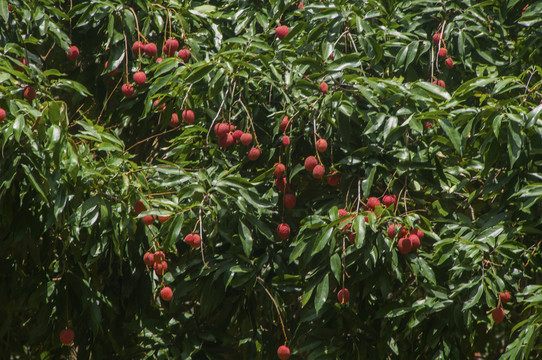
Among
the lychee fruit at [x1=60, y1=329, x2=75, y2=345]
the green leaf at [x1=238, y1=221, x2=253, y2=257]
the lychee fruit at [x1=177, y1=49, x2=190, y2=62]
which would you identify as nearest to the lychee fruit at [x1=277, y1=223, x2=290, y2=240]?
the green leaf at [x1=238, y1=221, x2=253, y2=257]

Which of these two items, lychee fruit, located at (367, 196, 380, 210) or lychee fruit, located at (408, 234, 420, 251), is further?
lychee fruit, located at (367, 196, 380, 210)

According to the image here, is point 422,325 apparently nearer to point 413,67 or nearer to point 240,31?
point 413,67

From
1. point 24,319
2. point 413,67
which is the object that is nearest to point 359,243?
point 413,67

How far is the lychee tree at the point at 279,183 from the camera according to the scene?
102 inches

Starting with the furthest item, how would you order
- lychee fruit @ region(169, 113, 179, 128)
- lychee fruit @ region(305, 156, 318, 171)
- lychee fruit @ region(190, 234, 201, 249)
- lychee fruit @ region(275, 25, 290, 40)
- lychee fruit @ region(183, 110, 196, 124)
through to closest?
lychee fruit @ region(275, 25, 290, 40) < lychee fruit @ region(169, 113, 179, 128) < lychee fruit @ region(183, 110, 196, 124) < lychee fruit @ region(305, 156, 318, 171) < lychee fruit @ region(190, 234, 201, 249)

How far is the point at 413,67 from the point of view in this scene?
10.8ft

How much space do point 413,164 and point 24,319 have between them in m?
1.92

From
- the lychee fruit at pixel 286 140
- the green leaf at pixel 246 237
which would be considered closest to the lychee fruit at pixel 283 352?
the green leaf at pixel 246 237

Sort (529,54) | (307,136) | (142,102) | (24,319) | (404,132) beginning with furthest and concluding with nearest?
(24,319) < (142,102) < (529,54) < (307,136) < (404,132)

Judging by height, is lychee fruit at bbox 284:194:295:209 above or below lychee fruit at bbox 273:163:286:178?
below

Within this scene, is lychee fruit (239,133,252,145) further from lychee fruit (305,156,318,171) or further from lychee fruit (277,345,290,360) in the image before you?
lychee fruit (277,345,290,360)

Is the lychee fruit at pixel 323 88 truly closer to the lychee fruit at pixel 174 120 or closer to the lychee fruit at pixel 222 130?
the lychee fruit at pixel 222 130

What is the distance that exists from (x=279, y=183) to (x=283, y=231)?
6.6 inches

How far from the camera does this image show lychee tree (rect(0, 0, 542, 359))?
259 cm
